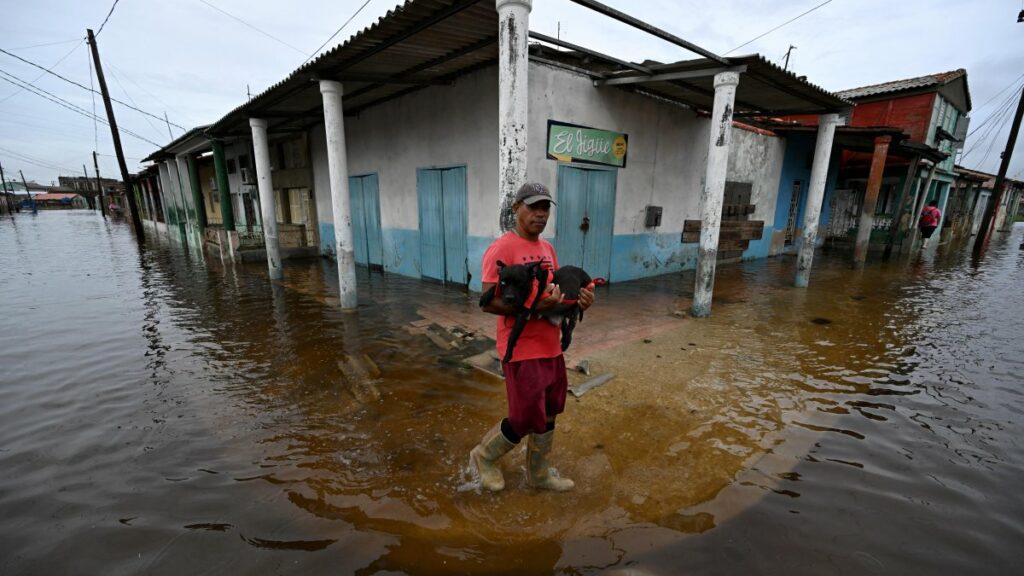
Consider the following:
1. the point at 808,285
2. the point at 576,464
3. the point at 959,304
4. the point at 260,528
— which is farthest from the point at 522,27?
the point at 959,304

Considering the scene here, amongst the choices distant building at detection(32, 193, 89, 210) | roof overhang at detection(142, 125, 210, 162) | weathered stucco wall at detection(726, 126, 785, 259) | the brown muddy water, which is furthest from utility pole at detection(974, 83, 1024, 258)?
distant building at detection(32, 193, 89, 210)

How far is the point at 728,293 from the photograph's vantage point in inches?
328

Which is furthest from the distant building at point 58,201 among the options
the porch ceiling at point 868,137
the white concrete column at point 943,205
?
the white concrete column at point 943,205

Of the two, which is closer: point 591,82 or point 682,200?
point 591,82

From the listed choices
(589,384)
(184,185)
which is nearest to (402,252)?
(589,384)

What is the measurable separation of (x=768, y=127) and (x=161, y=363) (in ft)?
45.0

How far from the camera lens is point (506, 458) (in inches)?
118

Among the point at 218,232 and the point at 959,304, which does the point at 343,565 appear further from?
the point at 218,232

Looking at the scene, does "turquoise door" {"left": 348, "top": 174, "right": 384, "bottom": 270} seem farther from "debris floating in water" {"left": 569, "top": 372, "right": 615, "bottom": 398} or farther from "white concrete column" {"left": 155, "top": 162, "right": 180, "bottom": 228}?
"white concrete column" {"left": 155, "top": 162, "right": 180, "bottom": 228}

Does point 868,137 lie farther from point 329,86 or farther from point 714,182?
point 329,86

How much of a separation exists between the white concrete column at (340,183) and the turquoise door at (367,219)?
3303 mm

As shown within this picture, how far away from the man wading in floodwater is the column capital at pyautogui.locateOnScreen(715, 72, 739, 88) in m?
5.24

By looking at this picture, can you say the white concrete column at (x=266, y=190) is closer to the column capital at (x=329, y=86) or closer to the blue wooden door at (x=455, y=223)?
the column capital at (x=329, y=86)

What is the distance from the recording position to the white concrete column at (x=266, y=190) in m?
9.01
